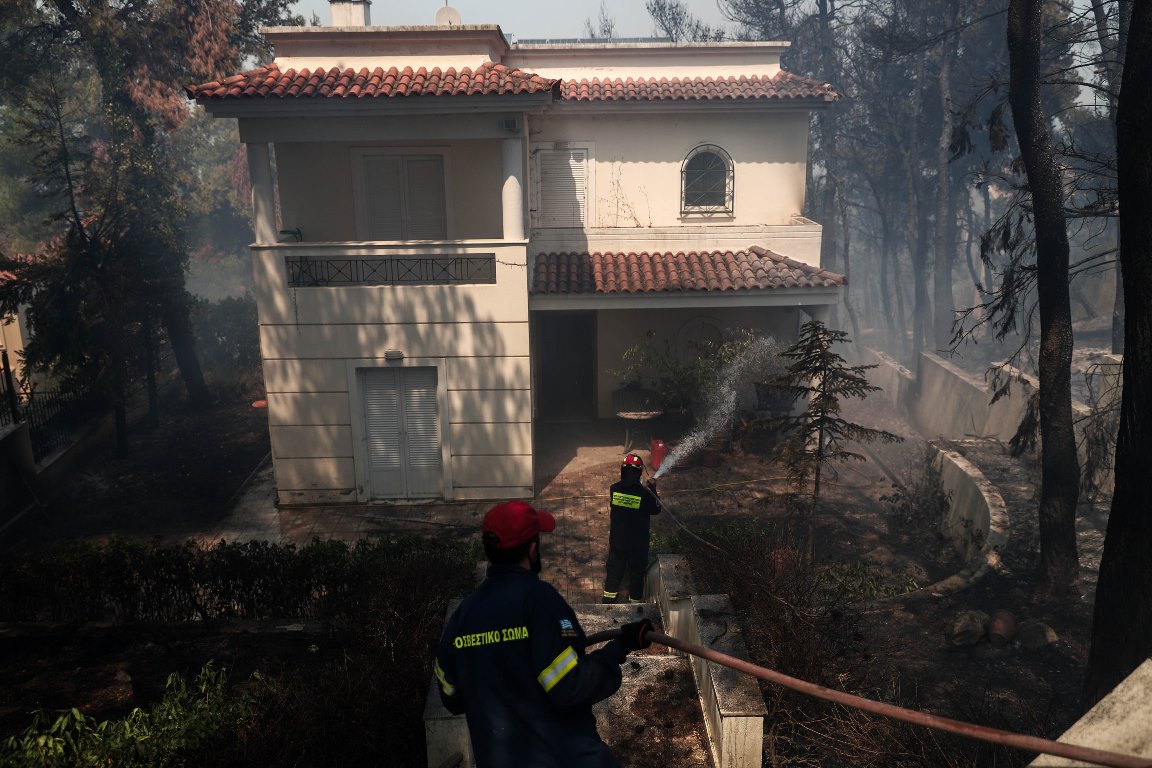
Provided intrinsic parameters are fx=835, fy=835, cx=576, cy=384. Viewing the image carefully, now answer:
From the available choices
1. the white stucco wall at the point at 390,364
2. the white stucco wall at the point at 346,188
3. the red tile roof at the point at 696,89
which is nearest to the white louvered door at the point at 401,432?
the white stucco wall at the point at 390,364

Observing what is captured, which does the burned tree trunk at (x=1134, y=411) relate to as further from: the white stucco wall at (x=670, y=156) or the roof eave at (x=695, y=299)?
the white stucco wall at (x=670, y=156)

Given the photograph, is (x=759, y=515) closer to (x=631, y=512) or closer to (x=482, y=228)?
(x=631, y=512)

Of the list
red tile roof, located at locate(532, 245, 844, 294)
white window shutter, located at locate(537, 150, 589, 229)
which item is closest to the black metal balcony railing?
red tile roof, located at locate(532, 245, 844, 294)

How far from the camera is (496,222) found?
15.2 meters

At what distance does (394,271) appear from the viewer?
1350 centimetres

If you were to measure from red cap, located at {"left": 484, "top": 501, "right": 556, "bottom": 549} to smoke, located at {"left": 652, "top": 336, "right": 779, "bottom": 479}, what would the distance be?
39.9 feet

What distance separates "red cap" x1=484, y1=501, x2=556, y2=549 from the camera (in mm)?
3938

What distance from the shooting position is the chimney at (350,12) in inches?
615

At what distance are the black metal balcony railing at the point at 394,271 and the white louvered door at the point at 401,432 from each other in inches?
58.5

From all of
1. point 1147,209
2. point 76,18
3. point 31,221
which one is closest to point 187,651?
point 1147,209

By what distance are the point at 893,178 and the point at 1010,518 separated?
25.8 meters

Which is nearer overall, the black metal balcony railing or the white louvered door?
the black metal balcony railing

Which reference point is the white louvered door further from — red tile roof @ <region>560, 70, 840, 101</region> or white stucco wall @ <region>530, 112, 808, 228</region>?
red tile roof @ <region>560, 70, 840, 101</region>

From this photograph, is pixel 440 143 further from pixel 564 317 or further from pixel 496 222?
pixel 564 317
